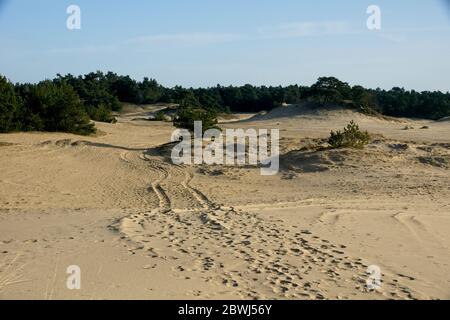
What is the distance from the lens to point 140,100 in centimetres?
6028

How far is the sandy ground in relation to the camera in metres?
5.64

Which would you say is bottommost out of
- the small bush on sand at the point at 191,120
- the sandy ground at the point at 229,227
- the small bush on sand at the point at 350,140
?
the sandy ground at the point at 229,227

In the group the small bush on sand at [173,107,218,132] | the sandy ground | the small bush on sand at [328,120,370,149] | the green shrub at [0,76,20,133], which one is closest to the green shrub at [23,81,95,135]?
the green shrub at [0,76,20,133]

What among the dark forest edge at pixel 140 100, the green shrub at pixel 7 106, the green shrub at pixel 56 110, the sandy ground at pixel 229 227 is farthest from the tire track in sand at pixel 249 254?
the green shrub at pixel 56 110

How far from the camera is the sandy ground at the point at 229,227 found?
564 cm

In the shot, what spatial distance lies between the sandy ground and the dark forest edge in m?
8.65

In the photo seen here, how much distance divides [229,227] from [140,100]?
5345 centimetres

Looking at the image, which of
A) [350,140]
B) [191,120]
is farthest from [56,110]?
[350,140]

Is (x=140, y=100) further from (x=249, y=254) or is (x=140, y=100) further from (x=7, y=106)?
(x=249, y=254)

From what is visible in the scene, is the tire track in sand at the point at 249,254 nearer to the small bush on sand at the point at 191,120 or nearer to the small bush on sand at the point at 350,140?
the small bush on sand at the point at 350,140

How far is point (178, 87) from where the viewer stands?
2704 inches

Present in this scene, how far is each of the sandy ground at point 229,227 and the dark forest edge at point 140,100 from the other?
28.4 feet

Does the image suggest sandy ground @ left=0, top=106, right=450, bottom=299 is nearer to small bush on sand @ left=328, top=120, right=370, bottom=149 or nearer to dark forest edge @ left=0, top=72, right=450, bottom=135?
small bush on sand @ left=328, top=120, right=370, bottom=149
